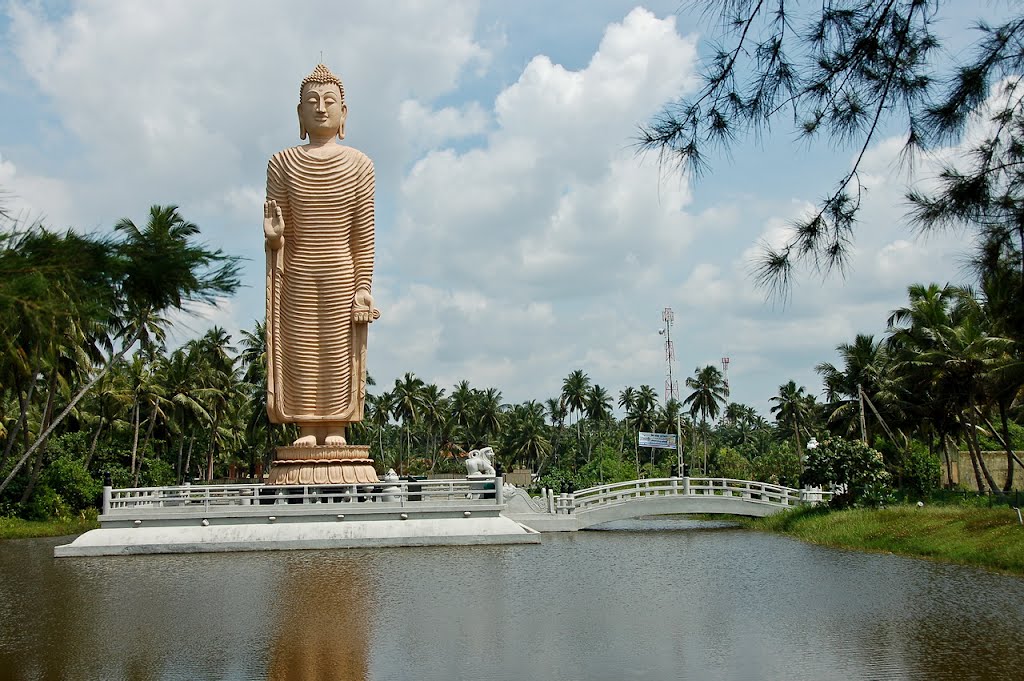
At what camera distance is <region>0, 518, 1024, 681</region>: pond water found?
8.07m

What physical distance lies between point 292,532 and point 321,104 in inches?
444

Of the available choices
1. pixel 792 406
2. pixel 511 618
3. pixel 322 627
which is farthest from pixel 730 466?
pixel 322 627

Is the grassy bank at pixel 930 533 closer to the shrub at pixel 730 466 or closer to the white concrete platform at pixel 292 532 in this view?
the white concrete platform at pixel 292 532

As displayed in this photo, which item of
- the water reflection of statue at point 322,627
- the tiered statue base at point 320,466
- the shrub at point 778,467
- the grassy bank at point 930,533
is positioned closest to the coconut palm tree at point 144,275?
the water reflection of statue at point 322,627

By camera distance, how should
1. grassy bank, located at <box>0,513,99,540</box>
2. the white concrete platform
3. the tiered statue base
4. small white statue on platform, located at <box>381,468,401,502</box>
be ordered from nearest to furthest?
the white concrete platform → small white statue on platform, located at <box>381,468,401,502</box> → the tiered statue base → grassy bank, located at <box>0,513,99,540</box>

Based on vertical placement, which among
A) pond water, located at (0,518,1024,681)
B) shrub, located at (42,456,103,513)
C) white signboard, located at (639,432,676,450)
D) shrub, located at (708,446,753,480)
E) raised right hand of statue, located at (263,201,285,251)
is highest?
raised right hand of statue, located at (263,201,285,251)

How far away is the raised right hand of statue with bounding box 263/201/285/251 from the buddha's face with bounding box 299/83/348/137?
2.29m

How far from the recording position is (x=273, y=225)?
2423 cm

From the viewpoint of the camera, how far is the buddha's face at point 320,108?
81.1 ft

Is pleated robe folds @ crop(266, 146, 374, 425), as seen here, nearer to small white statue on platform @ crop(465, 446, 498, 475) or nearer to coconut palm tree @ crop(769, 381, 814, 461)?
small white statue on platform @ crop(465, 446, 498, 475)

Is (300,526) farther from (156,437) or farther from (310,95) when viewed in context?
(156,437)

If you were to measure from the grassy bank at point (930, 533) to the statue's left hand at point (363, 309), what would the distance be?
11740 millimetres

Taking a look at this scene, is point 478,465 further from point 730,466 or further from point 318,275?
point 730,466

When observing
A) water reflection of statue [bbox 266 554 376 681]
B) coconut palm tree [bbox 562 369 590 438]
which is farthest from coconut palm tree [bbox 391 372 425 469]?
water reflection of statue [bbox 266 554 376 681]
